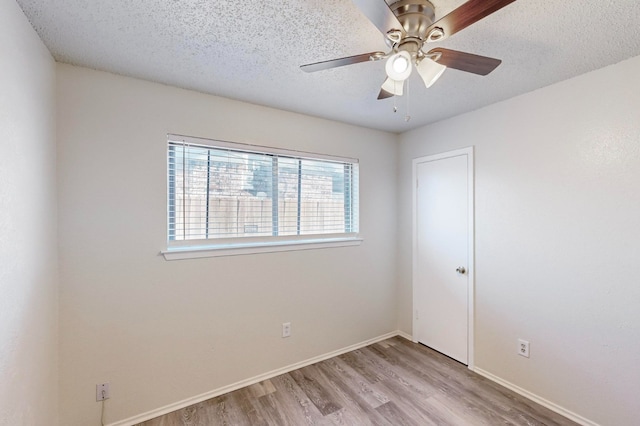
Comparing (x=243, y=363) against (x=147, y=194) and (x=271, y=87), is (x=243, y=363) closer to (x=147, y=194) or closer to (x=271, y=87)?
(x=147, y=194)

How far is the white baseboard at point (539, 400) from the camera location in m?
1.88

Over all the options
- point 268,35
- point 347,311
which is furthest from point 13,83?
point 347,311

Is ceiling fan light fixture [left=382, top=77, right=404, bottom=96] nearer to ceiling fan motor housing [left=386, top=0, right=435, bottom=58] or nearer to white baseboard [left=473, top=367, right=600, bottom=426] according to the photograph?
ceiling fan motor housing [left=386, top=0, right=435, bottom=58]

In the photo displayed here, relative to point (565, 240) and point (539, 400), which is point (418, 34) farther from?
point (539, 400)

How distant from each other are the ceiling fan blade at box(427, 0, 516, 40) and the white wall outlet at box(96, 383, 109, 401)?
107 inches

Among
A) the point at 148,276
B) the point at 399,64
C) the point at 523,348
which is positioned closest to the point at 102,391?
the point at 148,276

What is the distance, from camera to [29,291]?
136 cm

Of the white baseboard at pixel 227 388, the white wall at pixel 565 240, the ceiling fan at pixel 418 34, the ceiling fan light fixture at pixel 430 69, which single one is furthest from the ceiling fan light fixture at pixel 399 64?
the white baseboard at pixel 227 388

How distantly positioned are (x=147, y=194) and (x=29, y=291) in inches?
32.3

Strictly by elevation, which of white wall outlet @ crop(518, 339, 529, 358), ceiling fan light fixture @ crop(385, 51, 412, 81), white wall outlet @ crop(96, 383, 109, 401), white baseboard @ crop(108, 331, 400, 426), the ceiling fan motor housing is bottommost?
white baseboard @ crop(108, 331, 400, 426)

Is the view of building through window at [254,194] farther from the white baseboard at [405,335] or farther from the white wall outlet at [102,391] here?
the white baseboard at [405,335]

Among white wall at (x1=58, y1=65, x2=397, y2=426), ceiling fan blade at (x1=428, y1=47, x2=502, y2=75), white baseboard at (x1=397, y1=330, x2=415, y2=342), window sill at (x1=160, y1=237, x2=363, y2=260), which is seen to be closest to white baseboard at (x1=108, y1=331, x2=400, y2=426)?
white wall at (x1=58, y1=65, x2=397, y2=426)

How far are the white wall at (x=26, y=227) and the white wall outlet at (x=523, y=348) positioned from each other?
3.05 meters

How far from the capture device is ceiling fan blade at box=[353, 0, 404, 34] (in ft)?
3.00
